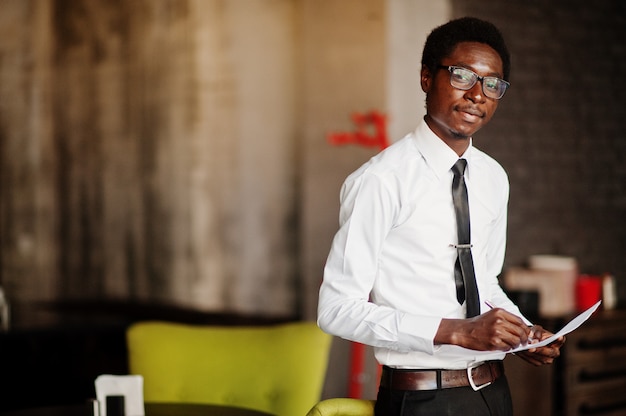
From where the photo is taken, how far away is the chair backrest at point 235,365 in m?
2.86

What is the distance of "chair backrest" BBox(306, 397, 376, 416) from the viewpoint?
6.28 feet

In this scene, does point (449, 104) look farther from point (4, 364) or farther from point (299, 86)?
point (299, 86)

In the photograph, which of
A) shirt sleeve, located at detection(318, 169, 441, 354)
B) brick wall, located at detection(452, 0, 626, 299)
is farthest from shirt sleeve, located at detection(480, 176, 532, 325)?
brick wall, located at detection(452, 0, 626, 299)

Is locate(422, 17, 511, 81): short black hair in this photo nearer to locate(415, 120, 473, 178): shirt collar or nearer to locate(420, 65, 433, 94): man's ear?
locate(420, 65, 433, 94): man's ear

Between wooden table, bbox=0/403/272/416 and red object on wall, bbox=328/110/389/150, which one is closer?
wooden table, bbox=0/403/272/416

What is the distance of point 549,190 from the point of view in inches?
199

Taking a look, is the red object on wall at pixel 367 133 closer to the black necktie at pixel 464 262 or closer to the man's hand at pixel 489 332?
the black necktie at pixel 464 262

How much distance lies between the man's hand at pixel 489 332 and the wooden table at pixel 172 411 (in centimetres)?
99

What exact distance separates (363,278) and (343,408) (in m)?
0.37

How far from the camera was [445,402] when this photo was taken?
1762 millimetres

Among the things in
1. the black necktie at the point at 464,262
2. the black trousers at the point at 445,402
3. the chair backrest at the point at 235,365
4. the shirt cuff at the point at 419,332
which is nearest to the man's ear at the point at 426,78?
the black necktie at the point at 464,262

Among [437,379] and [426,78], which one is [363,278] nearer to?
[437,379]

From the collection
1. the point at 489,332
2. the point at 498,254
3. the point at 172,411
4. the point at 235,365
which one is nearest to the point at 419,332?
the point at 489,332

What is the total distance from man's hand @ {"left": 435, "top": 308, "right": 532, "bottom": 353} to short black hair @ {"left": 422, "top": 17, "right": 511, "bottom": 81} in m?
0.54
